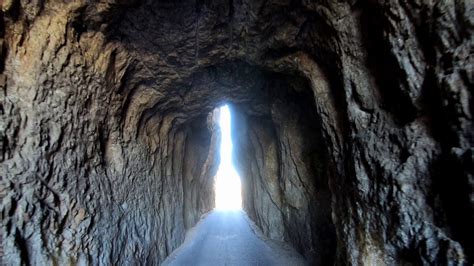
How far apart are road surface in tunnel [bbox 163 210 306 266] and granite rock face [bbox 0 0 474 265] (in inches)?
23.7

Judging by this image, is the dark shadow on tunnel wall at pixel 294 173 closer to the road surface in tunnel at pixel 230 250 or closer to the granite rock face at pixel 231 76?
the granite rock face at pixel 231 76

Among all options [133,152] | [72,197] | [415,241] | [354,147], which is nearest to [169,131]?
[133,152]

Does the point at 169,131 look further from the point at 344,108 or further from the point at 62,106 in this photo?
the point at 344,108

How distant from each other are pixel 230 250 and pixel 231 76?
174 inches

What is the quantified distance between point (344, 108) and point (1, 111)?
3.93 metres

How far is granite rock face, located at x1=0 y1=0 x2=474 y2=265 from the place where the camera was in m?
2.69

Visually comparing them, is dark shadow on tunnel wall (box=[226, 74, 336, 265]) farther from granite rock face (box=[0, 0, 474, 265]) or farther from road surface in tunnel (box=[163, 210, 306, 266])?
road surface in tunnel (box=[163, 210, 306, 266])

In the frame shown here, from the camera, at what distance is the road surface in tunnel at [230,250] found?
667cm

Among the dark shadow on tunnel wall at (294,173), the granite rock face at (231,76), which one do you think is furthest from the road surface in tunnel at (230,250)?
the granite rock face at (231,76)

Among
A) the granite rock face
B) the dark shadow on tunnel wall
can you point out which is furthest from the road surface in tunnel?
the granite rock face

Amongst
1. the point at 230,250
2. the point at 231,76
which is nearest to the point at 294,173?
the point at 230,250

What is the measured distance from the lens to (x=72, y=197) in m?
3.78

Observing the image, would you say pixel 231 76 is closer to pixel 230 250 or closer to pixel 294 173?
pixel 294 173

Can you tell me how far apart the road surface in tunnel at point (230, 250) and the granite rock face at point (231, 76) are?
1.98 feet
